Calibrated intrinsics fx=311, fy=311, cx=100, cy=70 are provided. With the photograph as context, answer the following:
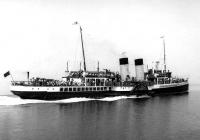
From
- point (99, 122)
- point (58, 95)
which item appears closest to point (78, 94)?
point (58, 95)

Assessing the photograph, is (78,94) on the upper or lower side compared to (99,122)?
upper

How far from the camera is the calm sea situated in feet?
105

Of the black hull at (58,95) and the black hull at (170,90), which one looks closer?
the black hull at (58,95)

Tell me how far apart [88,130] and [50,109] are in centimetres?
1568

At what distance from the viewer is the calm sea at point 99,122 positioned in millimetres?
32031

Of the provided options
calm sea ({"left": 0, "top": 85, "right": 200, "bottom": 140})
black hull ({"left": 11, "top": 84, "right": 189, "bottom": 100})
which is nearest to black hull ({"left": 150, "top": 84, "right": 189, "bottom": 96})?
black hull ({"left": 11, "top": 84, "right": 189, "bottom": 100})

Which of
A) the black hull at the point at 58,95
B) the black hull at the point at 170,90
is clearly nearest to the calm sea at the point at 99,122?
the black hull at the point at 58,95

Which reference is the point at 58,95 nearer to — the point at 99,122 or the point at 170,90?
the point at 99,122

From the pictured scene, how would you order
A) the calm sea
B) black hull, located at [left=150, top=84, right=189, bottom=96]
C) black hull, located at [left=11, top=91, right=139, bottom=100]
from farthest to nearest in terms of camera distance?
1. black hull, located at [left=150, top=84, right=189, bottom=96]
2. black hull, located at [left=11, top=91, right=139, bottom=100]
3. the calm sea

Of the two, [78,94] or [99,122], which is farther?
[78,94]

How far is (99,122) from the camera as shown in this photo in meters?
38.8

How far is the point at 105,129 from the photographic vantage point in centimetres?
3472

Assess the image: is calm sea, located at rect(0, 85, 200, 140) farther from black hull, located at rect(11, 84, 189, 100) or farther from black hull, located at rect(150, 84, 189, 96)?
black hull, located at rect(150, 84, 189, 96)

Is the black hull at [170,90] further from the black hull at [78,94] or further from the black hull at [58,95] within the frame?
the black hull at [58,95]
